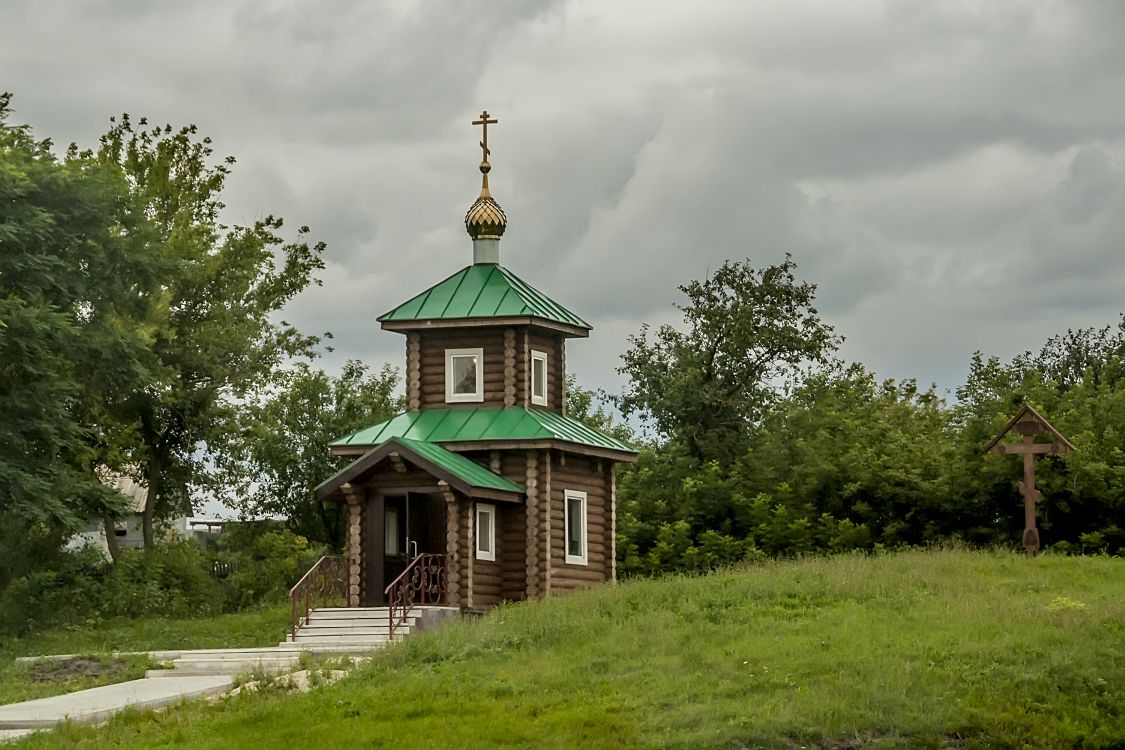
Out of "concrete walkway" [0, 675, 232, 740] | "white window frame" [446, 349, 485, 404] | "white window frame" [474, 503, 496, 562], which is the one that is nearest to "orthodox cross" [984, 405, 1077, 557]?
"white window frame" [474, 503, 496, 562]

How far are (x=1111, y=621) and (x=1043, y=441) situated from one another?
11345mm

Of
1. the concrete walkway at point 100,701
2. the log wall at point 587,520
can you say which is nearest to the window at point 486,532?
the log wall at point 587,520

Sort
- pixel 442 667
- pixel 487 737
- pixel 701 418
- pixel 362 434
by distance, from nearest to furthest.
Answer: pixel 487 737, pixel 442 667, pixel 362 434, pixel 701 418

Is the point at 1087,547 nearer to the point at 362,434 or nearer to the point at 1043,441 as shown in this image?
the point at 1043,441

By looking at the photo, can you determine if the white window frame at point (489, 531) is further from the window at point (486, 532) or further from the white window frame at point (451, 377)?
the white window frame at point (451, 377)

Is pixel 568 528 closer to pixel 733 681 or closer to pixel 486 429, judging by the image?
pixel 486 429

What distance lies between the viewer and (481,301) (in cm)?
3447

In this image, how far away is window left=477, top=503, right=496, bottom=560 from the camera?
1270 inches

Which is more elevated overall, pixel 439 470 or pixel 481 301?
pixel 481 301

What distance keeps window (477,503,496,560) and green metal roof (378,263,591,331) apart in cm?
378

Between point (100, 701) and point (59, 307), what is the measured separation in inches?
532

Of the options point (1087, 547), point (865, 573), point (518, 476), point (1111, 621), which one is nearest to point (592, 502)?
point (518, 476)

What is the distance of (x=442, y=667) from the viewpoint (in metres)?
23.8

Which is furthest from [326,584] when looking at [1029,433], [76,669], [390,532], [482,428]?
[1029,433]
